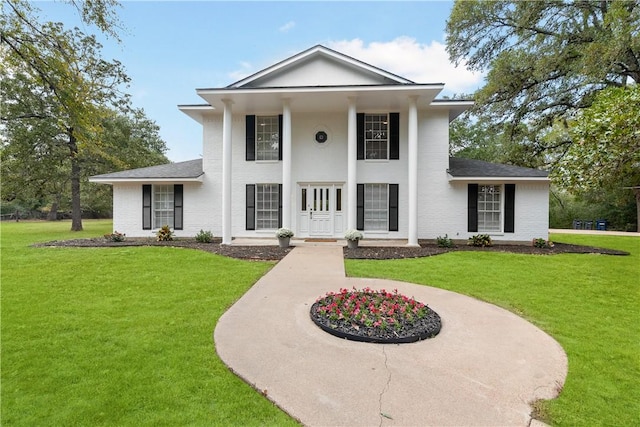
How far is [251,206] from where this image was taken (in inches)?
521

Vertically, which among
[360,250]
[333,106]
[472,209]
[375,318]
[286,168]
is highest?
[333,106]

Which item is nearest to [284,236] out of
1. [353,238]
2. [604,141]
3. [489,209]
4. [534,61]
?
[353,238]

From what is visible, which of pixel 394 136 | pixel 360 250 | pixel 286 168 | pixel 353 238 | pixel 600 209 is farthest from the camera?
pixel 600 209

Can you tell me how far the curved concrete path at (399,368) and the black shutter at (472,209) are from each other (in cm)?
812

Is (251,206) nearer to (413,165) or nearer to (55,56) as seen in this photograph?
(413,165)

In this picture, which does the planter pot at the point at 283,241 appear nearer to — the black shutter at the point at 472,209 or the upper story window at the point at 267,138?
the upper story window at the point at 267,138

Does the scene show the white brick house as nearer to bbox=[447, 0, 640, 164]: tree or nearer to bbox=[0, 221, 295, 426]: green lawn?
bbox=[447, 0, 640, 164]: tree

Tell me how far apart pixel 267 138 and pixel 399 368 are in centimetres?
1159

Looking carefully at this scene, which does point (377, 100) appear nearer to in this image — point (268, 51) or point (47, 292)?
point (268, 51)

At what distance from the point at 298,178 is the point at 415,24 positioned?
8451 millimetres

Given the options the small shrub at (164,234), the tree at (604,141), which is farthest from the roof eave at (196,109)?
the tree at (604,141)

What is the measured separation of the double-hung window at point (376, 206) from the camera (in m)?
13.0

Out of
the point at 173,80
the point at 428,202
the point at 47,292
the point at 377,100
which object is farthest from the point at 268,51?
the point at 47,292

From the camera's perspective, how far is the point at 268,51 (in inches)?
570
